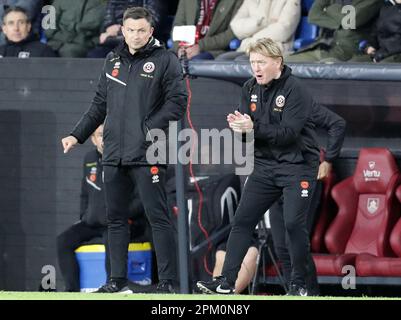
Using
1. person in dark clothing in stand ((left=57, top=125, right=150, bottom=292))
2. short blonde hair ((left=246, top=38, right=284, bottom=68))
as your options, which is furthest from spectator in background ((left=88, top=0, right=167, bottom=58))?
short blonde hair ((left=246, top=38, right=284, bottom=68))

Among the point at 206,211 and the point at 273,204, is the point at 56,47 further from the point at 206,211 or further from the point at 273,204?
the point at 273,204

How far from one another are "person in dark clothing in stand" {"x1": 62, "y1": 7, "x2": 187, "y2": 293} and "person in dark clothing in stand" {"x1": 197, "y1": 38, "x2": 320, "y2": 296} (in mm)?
412

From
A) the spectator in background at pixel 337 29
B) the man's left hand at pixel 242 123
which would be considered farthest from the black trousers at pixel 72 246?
A: the man's left hand at pixel 242 123

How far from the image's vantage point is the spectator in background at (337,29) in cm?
1183

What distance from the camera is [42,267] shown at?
12836mm

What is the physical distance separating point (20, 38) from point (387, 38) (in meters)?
3.39

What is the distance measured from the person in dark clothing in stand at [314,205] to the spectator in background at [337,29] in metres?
0.87

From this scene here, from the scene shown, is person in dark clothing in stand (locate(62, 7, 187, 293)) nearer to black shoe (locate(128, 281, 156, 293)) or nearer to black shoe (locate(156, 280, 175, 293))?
black shoe (locate(156, 280, 175, 293))

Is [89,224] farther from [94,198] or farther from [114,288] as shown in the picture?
[114,288]

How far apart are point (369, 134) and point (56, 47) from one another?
3.02 meters

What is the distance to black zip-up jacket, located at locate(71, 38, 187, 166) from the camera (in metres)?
9.30

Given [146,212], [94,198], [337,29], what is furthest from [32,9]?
[146,212]

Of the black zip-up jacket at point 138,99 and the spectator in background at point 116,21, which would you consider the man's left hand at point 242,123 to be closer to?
the black zip-up jacket at point 138,99

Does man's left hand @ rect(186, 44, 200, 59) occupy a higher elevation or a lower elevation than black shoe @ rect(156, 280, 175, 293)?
higher
